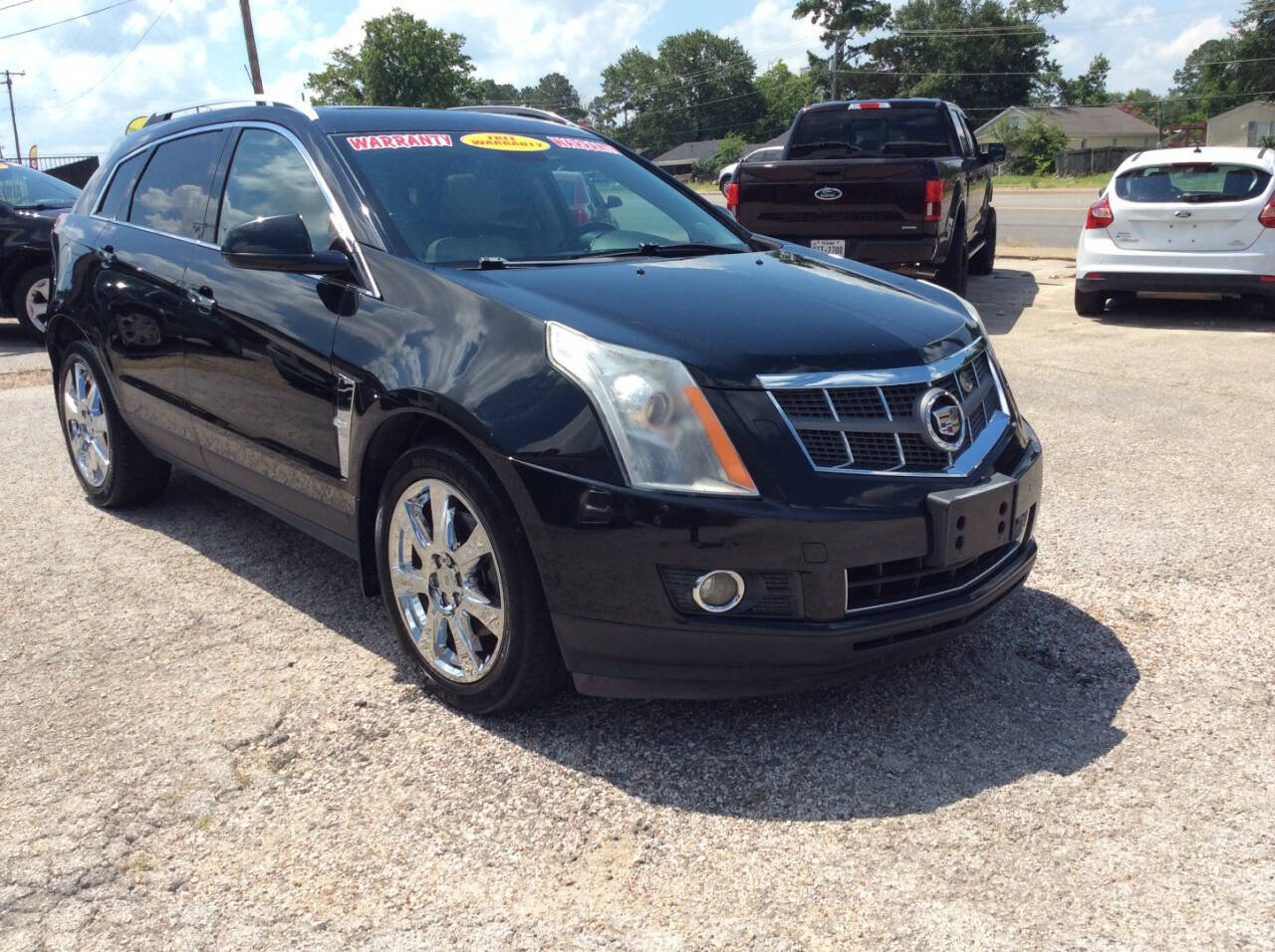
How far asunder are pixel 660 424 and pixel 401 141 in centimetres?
178

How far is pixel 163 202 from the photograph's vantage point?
474cm

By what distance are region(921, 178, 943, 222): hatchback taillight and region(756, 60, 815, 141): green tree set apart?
101m

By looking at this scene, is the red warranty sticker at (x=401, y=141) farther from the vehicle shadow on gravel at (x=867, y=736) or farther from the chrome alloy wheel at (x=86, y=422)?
the chrome alloy wheel at (x=86, y=422)

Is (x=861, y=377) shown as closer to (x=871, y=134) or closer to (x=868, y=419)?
(x=868, y=419)

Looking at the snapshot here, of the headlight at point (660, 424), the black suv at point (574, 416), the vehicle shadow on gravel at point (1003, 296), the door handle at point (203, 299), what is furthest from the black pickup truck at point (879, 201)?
the headlight at point (660, 424)

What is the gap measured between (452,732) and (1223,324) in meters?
9.00

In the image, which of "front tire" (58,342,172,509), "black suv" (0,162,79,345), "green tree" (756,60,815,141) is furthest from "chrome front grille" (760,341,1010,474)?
"green tree" (756,60,815,141)

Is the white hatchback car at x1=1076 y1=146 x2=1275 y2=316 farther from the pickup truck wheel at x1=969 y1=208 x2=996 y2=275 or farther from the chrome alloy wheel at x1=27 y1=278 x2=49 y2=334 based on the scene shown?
the chrome alloy wheel at x1=27 y1=278 x2=49 y2=334

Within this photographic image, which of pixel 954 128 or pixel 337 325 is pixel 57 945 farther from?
pixel 954 128

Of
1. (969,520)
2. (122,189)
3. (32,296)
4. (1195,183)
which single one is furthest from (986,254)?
(969,520)

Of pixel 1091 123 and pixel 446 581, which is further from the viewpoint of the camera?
pixel 1091 123

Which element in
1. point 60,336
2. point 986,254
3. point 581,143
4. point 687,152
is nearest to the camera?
point 581,143

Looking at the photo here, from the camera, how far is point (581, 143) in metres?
4.62

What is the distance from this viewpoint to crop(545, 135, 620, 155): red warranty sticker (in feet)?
14.8
